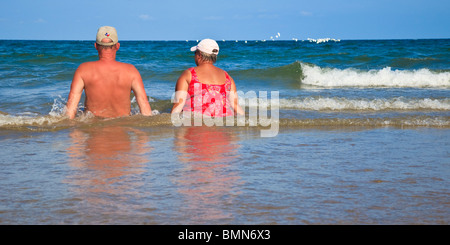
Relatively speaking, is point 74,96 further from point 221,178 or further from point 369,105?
point 369,105

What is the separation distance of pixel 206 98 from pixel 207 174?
2.68 metres

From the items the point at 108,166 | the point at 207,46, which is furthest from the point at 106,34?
the point at 108,166

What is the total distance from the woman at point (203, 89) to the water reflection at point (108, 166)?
32.8 inches

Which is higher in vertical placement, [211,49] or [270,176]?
[211,49]

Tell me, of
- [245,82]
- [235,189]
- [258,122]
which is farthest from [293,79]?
[235,189]

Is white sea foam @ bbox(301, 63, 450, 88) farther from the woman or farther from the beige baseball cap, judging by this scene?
the beige baseball cap

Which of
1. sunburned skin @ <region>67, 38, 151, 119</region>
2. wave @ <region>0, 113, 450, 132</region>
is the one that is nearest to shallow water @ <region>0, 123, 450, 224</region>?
wave @ <region>0, 113, 450, 132</region>

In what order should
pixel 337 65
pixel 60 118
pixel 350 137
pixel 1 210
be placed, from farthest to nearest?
pixel 337 65 → pixel 60 118 → pixel 350 137 → pixel 1 210

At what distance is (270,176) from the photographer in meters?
3.49

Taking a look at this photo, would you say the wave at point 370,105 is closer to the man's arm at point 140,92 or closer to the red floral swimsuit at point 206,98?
the red floral swimsuit at point 206,98

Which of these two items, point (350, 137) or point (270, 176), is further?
point (350, 137)
